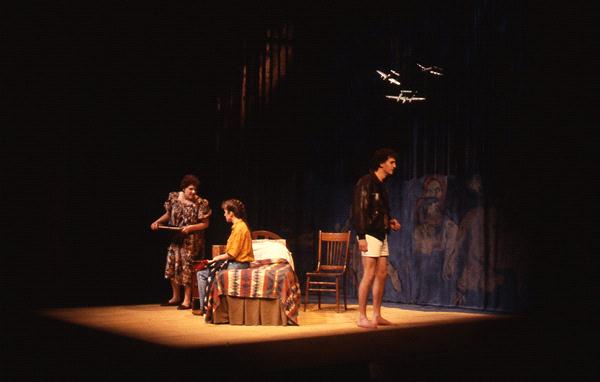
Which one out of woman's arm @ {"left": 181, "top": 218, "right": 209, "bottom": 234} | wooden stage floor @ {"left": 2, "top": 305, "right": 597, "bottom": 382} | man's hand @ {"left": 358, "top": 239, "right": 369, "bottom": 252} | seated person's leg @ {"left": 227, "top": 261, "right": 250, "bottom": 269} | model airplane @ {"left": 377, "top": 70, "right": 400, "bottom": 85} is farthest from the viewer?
model airplane @ {"left": 377, "top": 70, "right": 400, "bottom": 85}

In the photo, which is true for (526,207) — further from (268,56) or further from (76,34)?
(76,34)

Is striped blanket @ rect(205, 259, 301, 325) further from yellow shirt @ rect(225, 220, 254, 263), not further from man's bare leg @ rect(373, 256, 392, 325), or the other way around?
man's bare leg @ rect(373, 256, 392, 325)

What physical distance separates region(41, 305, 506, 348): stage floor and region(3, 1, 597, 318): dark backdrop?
95cm

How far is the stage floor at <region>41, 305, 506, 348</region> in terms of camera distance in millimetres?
5332

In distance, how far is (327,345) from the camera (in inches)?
196

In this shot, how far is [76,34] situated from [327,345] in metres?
4.83

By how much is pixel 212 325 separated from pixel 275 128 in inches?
137

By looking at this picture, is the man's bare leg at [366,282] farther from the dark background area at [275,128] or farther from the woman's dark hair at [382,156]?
the dark background area at [275,128]

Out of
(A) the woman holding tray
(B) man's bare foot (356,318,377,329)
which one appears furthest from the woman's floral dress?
(B) man's bare foot (356,318,377,329)

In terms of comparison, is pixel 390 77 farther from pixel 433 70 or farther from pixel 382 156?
pixel 382 156

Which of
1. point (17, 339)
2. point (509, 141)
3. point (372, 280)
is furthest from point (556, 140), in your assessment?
point (17, 339)

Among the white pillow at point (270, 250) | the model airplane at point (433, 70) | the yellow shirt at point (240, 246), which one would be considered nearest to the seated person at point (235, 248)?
the yellow shirt at point (240, 246)

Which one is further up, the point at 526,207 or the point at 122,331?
the point at 526,207

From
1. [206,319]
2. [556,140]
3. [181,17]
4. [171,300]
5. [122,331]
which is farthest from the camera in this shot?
[181,17]
